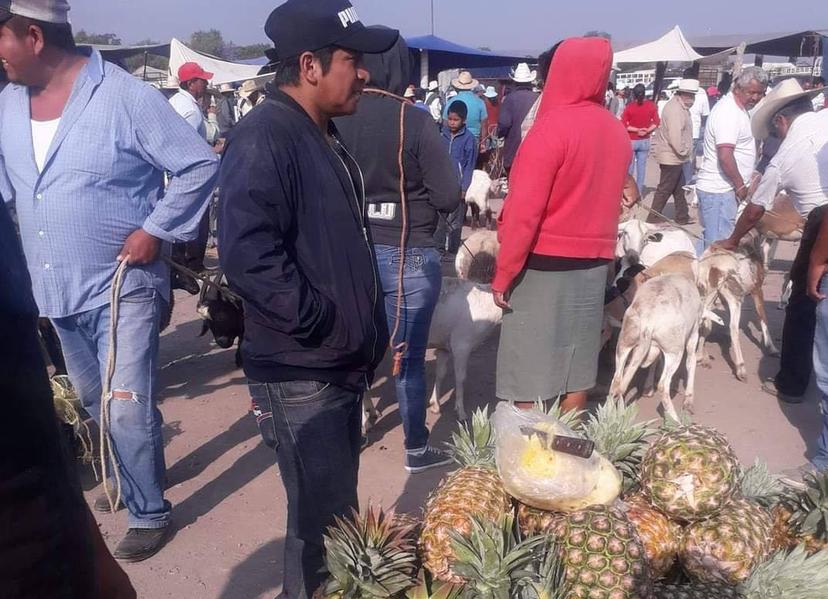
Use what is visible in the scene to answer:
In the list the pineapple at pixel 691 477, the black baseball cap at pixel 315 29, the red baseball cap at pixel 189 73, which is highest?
the black baseball cap at pixel 315 29

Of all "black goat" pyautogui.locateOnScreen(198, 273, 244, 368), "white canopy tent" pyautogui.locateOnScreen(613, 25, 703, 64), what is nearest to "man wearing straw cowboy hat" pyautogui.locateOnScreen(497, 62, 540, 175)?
"black goat" pyautogui.locateOnScreen(198, 273, 244, 368)

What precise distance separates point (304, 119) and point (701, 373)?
5033 mm

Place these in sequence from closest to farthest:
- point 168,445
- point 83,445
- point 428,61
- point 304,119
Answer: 1. point 304,119
2. point 83,445
3. point 168,445
4. point 428,61

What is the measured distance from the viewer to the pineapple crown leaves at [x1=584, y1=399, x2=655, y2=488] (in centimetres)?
228

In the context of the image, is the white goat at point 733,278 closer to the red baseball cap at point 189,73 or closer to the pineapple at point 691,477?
the pineapple at point 691,477

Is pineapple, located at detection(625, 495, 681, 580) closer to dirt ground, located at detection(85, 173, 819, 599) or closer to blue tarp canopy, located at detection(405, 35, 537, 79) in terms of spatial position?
dirt ground, located at detection(85, 173, 819, 599)

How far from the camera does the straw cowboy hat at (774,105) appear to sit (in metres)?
6.05

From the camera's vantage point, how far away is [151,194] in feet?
10.9

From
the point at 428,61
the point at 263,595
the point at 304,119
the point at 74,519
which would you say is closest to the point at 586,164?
the point at 304,119

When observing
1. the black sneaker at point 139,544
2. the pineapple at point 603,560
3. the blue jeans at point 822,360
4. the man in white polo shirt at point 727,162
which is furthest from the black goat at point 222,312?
the man in white polo shirt at point 727,162

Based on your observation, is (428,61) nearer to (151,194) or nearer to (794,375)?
(794,375)

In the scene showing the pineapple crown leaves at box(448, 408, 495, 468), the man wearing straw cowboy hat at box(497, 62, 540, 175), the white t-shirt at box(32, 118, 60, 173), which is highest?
the white t-shirt at box(32, 118, 60, 173)

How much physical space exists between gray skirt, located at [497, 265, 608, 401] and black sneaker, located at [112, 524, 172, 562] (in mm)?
1943

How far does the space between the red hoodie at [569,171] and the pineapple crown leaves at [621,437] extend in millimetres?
1210
